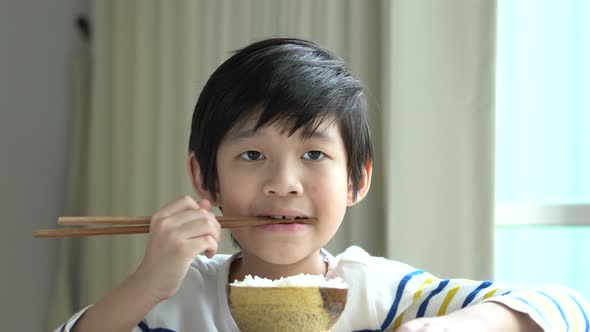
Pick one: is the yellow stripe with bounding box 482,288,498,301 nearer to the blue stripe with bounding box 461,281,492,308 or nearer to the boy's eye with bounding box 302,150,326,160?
the blue stripe with bounding box 461,281,492,308

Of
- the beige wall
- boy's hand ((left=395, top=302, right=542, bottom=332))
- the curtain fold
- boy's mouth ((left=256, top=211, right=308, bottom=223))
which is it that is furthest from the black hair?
the beige wall

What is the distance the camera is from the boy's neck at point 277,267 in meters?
1.21

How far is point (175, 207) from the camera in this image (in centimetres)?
97

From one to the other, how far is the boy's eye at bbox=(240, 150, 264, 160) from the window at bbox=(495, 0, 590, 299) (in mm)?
1061

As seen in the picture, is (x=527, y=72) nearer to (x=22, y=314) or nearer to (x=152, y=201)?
(x=152, y=201)

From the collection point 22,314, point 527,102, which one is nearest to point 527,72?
point 527,102

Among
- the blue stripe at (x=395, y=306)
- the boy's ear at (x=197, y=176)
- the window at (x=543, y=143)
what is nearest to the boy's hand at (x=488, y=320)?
the blue stripe at (x=395, y=306)

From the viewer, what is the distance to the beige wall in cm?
314

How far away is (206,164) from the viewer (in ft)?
3.96

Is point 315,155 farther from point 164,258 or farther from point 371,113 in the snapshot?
point 371,113

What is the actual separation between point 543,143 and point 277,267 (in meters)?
1.08

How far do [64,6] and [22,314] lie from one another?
4.15 feet

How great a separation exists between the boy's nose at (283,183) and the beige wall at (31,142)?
2.31 metres

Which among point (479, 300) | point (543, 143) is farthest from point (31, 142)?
point (479, 300)
